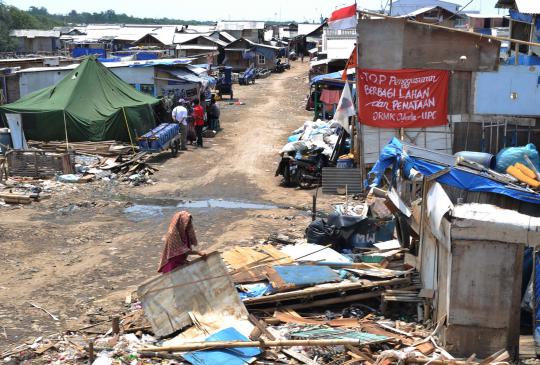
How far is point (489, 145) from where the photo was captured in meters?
16.0

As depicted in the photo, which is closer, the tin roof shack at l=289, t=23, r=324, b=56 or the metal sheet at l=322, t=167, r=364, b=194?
the metal sheet at l=322, t=167, r=364, b=194

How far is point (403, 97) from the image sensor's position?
1622cm

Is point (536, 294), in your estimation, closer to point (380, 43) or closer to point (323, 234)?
point (323, 234)

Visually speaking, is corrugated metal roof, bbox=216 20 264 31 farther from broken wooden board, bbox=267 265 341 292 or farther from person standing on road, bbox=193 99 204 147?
broken wooden board, bbox=267 265 341 292

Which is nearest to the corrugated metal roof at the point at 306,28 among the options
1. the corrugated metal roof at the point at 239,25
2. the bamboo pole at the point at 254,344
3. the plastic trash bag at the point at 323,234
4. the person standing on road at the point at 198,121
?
the corrugated metal roof at the point at 239,25

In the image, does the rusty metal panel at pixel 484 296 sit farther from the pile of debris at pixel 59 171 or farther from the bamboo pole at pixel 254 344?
the pile of debris at pixel 59 171

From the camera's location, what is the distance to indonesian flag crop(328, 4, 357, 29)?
15258 millimetres

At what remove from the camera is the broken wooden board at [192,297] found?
8375mm

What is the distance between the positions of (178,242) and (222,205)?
7.24 m

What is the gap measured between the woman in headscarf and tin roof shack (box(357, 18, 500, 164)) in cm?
849

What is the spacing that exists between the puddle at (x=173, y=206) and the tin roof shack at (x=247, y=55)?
126 feet

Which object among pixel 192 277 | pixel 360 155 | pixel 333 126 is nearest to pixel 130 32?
pixel 333 126

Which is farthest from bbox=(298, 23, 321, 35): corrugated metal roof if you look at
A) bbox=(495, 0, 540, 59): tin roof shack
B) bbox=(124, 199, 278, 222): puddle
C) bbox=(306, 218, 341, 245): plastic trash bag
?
bbox=(306, 218, 341, 245): plastic trash bag

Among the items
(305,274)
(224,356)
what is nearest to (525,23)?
(305,274)
